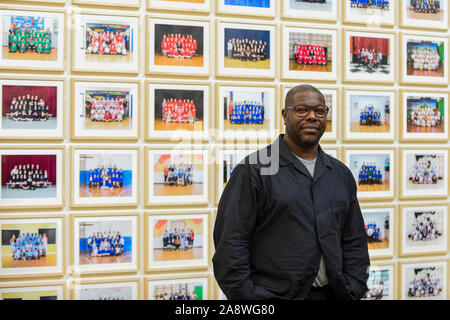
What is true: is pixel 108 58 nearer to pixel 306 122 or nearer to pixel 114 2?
pixel 114 2

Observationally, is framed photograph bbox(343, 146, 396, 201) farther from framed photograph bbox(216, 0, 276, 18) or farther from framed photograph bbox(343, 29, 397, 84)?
framed photograph bbox(216, 0, 276, 18)

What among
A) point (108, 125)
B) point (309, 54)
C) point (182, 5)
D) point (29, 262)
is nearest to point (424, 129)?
point (309, 54)

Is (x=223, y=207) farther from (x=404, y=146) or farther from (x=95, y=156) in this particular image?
(x=404, y=146)

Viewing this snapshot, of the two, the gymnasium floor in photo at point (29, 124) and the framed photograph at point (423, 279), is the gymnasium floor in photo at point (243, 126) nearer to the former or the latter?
the gymnasium floor in photo at point (29, 124)

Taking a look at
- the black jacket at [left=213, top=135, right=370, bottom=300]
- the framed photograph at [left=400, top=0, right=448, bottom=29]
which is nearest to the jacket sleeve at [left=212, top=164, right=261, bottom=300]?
the black jacket at [left=213, top=135, right=370, bottom=300]

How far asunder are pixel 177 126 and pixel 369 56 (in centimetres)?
126

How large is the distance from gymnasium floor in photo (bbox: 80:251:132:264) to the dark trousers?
3.53ft

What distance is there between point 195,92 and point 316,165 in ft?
3.10

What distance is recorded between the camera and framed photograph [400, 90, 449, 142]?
2.66 metres

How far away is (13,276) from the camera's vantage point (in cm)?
217

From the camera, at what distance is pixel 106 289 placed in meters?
2.27

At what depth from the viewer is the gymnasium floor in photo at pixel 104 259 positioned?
2246 mm
